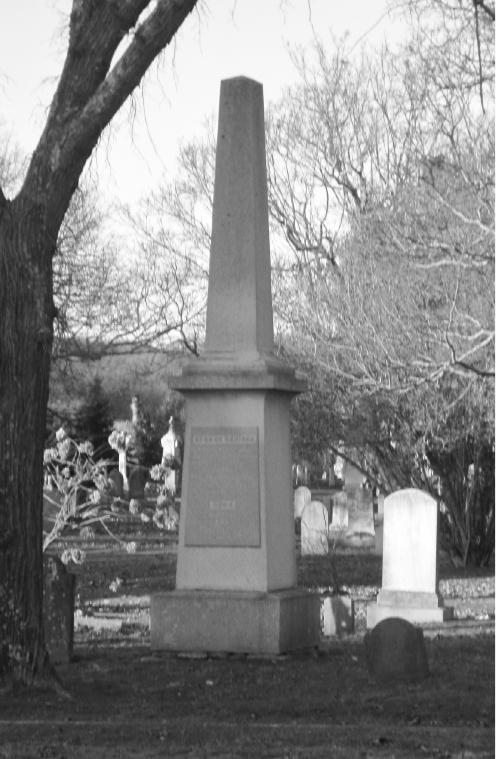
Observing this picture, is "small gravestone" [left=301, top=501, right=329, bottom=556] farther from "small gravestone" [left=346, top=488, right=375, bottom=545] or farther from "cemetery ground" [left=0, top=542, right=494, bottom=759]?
"cemetery ground" [left=0, top=542, right=494, bottom=759]

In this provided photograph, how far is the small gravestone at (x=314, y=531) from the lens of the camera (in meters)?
26.4

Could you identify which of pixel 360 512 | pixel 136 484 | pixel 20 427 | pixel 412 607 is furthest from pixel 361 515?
pixel 20 427

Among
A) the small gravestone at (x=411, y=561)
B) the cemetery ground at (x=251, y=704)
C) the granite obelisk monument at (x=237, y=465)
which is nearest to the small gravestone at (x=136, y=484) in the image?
the small gravestone at (x=411, y=561)

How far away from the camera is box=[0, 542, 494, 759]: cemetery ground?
7.15 metres

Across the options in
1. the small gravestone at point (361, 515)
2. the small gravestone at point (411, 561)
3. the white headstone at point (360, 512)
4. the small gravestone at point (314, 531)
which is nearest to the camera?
the small gravestone at point (411, 561)

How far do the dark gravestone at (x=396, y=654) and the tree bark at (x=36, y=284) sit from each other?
2.59 m

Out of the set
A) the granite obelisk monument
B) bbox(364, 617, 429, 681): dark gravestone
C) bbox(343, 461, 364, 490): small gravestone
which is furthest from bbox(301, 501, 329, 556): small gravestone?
bbox(364, 617, 429, 681): dark gravestone

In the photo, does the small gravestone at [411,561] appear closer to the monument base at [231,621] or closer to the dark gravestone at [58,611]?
the monument base at [231,621]

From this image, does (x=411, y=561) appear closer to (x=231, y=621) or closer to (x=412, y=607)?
(x=412, y=607)

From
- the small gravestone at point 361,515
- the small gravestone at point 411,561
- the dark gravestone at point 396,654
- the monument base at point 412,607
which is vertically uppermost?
the small gravestone at point 361,515

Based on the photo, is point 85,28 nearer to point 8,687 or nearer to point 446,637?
point 8,687

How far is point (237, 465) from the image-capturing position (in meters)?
11.7

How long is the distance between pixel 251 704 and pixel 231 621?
7.57ft

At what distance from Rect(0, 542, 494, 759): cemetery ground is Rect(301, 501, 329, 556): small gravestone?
11430mm
